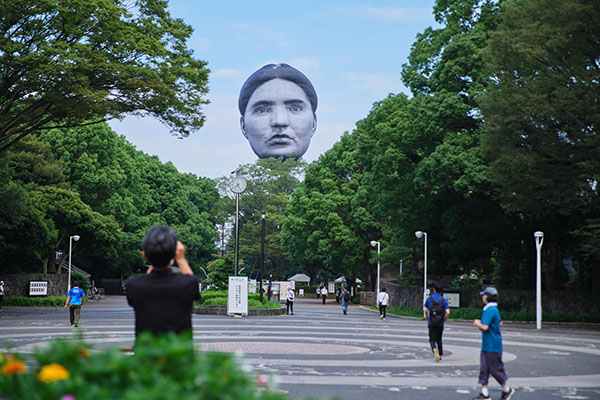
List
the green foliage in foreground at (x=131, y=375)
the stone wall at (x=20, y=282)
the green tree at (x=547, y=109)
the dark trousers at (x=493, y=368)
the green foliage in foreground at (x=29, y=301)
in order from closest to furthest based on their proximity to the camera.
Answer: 1. the green foliage in foreground at (x=131, y=375)
2. the dark trousers at (x=493, y=368)
3. the green tree at (x=547, y=109)
4. the green foliage in foreground at (x=29, y=301)
5. the stone wall at (x=20, y=282)

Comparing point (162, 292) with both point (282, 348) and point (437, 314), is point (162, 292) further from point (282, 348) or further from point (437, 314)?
point (282, 348)

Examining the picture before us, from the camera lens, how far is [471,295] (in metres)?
37.1

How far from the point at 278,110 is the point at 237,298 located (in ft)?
274

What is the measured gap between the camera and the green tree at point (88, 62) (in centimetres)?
2323

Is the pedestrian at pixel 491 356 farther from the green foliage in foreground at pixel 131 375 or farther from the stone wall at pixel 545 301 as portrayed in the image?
the stone wall at pixel 545 301

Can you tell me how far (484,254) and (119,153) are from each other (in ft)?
115

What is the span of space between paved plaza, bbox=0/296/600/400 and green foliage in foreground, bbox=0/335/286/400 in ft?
6.69

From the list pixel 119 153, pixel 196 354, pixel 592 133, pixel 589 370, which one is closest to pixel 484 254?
pixel 592 133

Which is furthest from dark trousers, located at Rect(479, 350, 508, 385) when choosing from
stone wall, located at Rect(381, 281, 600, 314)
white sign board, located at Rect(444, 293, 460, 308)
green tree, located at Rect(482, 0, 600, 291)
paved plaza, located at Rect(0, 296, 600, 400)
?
white sign board, located at Rect(444, 293, 460, 308)

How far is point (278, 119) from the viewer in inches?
4510

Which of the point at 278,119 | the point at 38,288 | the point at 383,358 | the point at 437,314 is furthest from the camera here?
the point at 278,119

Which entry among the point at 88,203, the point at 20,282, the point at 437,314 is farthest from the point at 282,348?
the point at 88,203

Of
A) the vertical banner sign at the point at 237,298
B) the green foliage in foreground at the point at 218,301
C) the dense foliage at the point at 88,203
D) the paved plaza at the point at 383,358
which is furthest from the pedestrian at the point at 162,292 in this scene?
the dense foliage at the point at 88,203

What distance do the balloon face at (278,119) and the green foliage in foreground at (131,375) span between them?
10945 centimetres
